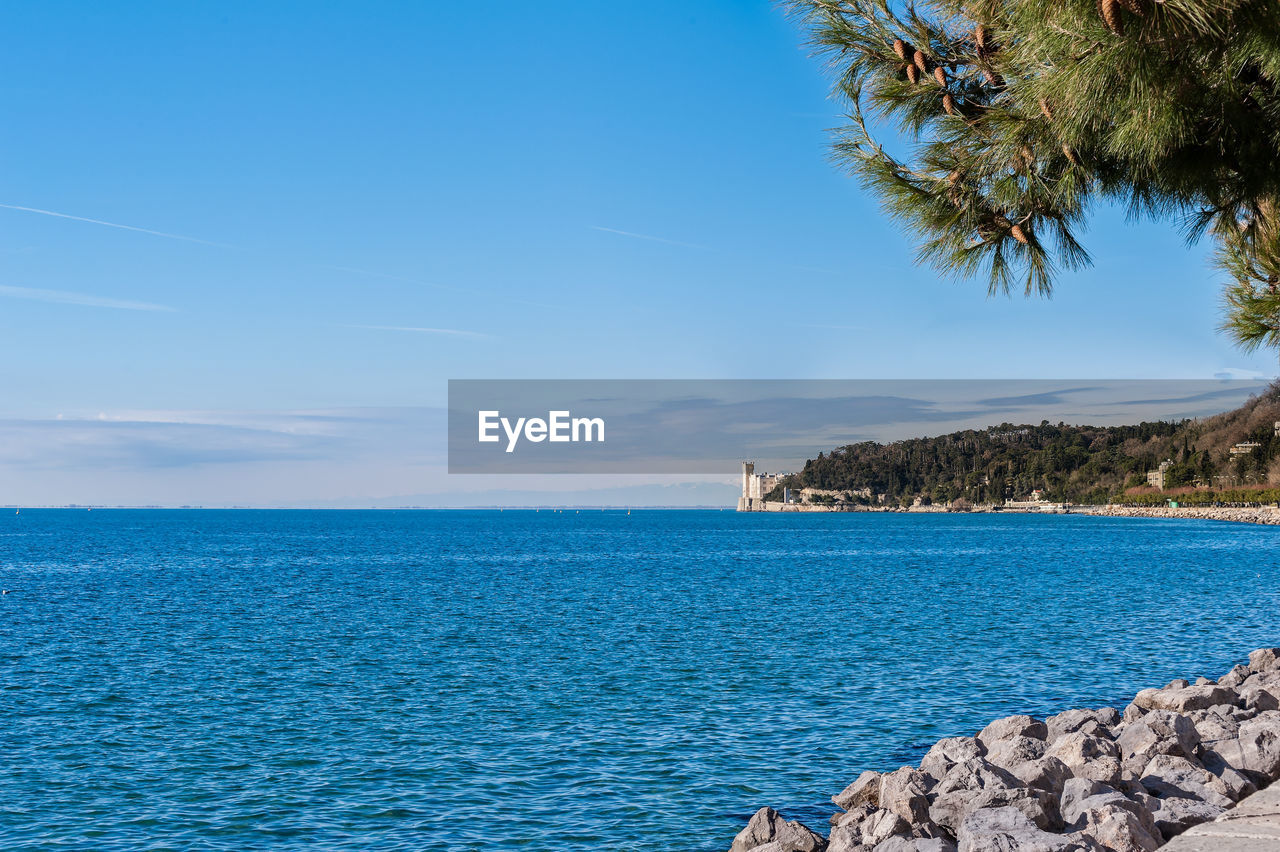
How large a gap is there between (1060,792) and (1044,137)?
646 cm

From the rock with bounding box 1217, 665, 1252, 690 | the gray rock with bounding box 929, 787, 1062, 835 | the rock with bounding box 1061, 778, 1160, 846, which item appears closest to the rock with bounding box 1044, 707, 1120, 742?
the rock with bounding box 1061, 778, 1160, 846

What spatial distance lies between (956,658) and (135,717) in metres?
17.6

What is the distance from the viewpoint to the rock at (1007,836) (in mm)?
7953

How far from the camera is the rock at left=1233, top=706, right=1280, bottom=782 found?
1045cm

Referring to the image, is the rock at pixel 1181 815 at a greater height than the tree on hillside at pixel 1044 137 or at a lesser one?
lesser

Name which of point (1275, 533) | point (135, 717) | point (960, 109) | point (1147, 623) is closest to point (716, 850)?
point (960, 109)

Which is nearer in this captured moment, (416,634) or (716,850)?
(716,850)

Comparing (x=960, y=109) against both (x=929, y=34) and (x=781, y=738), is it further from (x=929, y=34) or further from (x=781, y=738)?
(x=781, y=738)


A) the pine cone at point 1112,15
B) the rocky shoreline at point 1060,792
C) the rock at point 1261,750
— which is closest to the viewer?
the pine cone at point 1112,15

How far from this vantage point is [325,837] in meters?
11.8

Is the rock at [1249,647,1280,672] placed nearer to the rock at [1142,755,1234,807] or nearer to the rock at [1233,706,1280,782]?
the rock at [1233,706,1280,782]

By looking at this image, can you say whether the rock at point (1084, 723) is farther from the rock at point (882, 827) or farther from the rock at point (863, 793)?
the rock at point (882, 827)

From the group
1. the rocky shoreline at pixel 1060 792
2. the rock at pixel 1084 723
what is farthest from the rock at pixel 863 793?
the rock at pixel 1084 723

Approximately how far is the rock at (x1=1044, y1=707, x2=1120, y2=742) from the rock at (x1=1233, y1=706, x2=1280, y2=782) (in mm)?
2224
